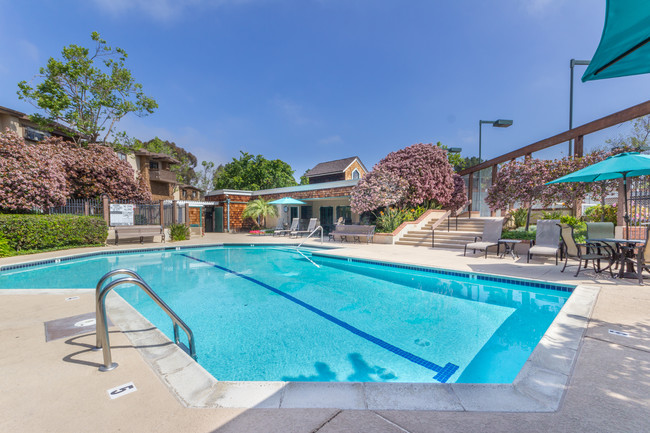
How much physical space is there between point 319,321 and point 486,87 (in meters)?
19.5

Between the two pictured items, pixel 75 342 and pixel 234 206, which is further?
pixel 234 206

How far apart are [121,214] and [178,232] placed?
2.63 metres

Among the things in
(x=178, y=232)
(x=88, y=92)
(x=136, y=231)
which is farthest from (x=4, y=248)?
(x=88, y=92)

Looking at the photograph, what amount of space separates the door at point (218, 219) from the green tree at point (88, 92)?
10.5m

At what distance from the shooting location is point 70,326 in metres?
3.32

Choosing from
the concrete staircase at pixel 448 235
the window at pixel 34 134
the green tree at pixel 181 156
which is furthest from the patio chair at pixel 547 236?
the green tree at pixel 181 156

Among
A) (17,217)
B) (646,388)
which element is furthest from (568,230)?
(17,217)

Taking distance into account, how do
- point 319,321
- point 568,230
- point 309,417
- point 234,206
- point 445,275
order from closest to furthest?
point 309,417, point 319,321, point 568,230, point 445,275, point 234,206

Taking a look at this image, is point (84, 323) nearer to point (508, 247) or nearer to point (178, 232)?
point (508, 247)

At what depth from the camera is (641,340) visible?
9.37 ft

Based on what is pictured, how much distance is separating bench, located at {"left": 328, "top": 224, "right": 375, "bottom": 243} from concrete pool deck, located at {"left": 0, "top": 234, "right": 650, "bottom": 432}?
10.3 metres

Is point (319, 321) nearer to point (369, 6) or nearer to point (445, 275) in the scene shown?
point (445, 275)

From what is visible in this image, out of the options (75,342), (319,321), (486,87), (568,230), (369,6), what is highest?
(369,6)

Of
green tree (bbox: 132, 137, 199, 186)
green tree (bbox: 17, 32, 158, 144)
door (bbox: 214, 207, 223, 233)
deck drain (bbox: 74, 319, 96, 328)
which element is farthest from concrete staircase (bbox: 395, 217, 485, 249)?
A: green tree (bbox: 132, 137, 199, 186)
